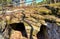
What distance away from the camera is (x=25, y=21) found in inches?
457

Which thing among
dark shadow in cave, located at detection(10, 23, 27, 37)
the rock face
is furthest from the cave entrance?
dark shadow in cave, located at detection(10, 23, 27, 37)

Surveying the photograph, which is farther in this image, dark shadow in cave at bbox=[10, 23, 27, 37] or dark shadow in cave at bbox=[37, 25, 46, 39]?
dark shadow in cave at bbox=[10, 23, 27, 37]

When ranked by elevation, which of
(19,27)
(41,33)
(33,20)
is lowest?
(41,33)

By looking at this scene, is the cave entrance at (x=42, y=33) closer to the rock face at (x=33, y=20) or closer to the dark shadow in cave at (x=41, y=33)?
the dark shadow in cave at (x=41, y=33)

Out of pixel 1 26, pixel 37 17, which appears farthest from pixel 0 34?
pixel 37 17

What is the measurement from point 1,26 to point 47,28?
85.1 inches

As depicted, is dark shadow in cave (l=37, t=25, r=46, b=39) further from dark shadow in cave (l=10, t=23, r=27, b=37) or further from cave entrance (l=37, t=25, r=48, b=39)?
dark shadow in cave (l=10, t=23, r=27, b=37)

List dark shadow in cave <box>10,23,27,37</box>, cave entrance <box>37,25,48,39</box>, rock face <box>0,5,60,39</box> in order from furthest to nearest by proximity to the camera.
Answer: dark shadow in cave <box>10,23,27,37</box>
cave entrance <box>37,25,48,39</box>
rock face <box>0,5,60,39</box>

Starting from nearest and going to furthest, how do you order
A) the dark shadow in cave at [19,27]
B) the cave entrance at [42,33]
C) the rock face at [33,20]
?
the rock face at [33,20] → the cave entrance at [42,33] → the dark shadow in cave at [19,27]

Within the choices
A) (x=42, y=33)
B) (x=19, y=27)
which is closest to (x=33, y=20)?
(x=42, y=33)

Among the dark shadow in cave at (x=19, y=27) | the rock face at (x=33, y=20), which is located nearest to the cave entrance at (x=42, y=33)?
the rock face at (x=33, y=20)

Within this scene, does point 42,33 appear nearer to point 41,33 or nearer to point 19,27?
point 41,33

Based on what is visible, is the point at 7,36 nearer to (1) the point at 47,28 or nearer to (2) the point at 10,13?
(2) the point at 10,13

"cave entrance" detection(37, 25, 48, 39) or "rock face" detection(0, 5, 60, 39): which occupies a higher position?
"rock face" detection(0, 5, 60, 39)
